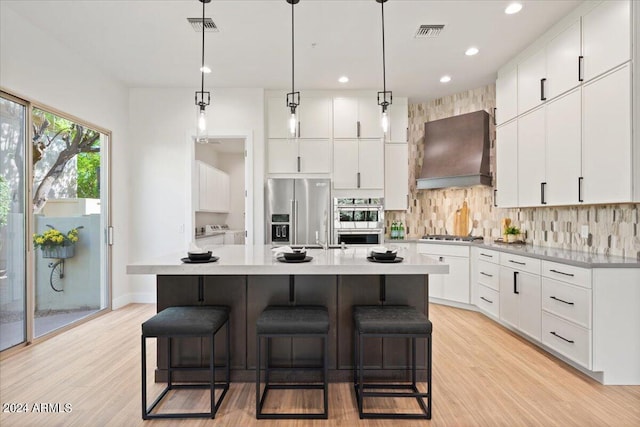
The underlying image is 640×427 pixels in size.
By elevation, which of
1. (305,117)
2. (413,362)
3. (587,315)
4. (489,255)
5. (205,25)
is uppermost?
(205,25)

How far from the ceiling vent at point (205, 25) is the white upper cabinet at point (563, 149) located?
10.9 feet

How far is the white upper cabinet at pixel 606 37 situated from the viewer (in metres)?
2.58

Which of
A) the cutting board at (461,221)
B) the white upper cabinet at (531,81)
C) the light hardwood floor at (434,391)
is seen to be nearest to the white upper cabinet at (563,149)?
the white upper cabinet at (531,81)

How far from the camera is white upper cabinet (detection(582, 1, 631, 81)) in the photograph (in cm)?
258

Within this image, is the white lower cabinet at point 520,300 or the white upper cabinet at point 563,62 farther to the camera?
the white lower cabinet at point 520,300

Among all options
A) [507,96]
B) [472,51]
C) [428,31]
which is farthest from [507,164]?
[428,31]

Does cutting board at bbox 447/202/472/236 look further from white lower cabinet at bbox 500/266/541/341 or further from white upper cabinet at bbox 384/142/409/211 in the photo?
white lower cabinet at bbox 500/266/541/341

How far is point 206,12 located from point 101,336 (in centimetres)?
334

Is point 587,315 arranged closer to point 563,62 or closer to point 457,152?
point 563,62

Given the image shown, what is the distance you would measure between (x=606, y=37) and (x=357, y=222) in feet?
10.3

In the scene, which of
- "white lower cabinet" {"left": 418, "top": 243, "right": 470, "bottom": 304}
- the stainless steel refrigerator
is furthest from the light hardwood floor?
the stainless steel refrigerator

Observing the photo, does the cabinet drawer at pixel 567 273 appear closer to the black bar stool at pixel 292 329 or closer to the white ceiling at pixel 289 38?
the black bar stool at pixel 292 329

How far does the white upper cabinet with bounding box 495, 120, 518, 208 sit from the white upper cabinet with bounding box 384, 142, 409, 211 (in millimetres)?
1265

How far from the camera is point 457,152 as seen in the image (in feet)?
15.9
